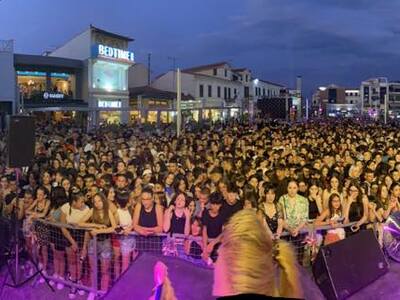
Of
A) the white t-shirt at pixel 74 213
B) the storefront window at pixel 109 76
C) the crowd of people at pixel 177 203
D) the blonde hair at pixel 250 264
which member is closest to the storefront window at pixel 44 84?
the storefront window at pixel 109 76

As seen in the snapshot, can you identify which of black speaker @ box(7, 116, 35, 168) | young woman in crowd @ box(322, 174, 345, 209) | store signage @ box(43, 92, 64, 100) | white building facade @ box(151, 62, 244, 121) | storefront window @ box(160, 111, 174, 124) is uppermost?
white building facade @ box(151, 62, 244, 121)

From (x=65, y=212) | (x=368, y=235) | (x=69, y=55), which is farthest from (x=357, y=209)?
(x=69, y=55)

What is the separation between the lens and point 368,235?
22.8 feet

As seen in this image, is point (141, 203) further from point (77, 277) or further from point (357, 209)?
point (357, 209)

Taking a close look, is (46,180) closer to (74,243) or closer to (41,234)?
(41,234)

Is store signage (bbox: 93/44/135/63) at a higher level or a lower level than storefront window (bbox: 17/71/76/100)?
higher

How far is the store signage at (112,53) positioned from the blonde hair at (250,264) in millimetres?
36620

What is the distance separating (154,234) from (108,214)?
0.74m

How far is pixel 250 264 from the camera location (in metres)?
2.17

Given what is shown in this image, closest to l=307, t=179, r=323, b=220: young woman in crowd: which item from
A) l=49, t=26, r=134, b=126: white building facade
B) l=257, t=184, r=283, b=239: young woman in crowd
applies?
l=257, t=184, r=283, b=239: young woman in crowd

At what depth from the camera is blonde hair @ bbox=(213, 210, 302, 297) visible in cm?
217

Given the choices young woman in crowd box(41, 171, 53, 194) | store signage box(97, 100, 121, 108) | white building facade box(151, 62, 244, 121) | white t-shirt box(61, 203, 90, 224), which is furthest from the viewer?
white building facade box(151, 62, 244, 121)

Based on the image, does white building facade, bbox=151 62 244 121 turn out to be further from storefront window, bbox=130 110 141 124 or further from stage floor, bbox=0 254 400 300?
stage floor, bbox=0 254 400 300

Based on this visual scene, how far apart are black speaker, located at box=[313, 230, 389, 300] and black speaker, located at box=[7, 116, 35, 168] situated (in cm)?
412
